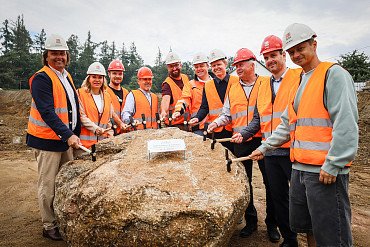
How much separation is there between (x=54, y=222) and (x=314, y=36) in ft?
13.8

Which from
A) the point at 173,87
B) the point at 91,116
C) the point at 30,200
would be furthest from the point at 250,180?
the point at 30,200

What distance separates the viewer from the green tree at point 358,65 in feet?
71.2

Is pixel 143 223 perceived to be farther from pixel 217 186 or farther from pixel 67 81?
pixel 67 81

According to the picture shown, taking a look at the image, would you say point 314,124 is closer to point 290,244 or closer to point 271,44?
point 271,44

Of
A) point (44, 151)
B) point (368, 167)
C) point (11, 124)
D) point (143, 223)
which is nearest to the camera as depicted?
point (143, 223)

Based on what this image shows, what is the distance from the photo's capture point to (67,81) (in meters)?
4.29

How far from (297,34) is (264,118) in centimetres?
141

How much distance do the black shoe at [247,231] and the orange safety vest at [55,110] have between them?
308 cm

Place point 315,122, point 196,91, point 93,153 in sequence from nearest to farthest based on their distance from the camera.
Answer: point 315,122 → point 93,153 → point 196,91

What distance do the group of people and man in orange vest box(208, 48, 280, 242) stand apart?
2cm

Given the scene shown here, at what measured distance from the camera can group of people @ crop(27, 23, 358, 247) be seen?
2375mm

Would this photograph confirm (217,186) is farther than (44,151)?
No

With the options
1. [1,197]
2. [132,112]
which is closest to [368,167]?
[132,112]

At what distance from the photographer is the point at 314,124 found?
2510 millimetres
